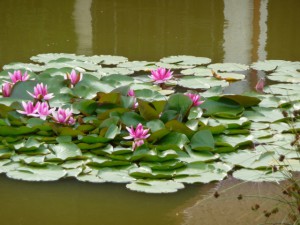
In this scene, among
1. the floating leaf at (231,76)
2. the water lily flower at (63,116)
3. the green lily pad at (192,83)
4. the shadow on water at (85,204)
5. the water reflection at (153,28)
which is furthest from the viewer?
the water reflection at (153,28)

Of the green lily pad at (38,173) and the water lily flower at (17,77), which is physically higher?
the water lily flower at (17,77)

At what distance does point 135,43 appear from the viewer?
6.44 metres

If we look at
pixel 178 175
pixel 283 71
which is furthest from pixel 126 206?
pixel 283 71

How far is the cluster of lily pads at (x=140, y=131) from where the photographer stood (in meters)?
3.70

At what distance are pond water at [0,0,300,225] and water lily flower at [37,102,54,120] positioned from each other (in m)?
0.49

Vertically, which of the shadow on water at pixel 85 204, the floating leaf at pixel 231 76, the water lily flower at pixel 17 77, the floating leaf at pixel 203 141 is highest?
the water lily flower at pixel 17 77

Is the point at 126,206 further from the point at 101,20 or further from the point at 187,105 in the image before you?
the point at 101,20

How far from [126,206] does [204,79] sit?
1.71 meters

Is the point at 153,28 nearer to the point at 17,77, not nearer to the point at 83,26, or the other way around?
the point at 83,26

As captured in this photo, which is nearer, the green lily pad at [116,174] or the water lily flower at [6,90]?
the green lily pad at [116,174]

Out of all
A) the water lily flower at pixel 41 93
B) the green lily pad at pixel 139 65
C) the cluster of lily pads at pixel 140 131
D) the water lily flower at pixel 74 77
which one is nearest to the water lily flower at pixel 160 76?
the cluster of lily pads at pixel 140 131

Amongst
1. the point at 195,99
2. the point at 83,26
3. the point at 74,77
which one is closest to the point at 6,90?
the point at 74,77

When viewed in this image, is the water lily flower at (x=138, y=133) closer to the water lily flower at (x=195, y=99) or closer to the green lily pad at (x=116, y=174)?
the green lily pad at (x=116, y=174)

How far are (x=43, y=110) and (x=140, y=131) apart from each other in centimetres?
54
